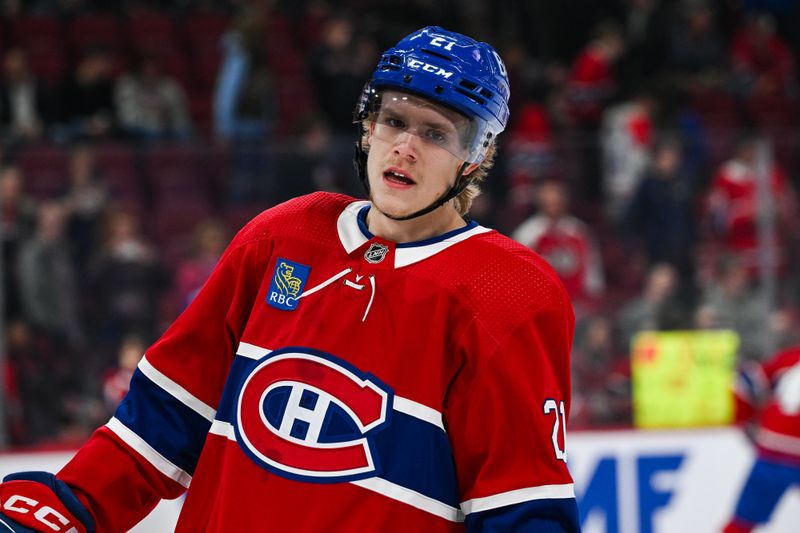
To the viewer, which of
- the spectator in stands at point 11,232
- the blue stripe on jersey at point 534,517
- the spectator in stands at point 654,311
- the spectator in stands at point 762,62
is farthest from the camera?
the spectator in stands at point 762,62

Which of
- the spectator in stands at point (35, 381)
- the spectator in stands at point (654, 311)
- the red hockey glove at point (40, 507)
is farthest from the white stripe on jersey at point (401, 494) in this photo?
the spectator in stands at point (654, 311)

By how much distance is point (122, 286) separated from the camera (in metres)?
5.41

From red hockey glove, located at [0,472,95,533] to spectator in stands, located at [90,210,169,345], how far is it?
363cm

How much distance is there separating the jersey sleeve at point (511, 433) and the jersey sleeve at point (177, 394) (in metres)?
0.36

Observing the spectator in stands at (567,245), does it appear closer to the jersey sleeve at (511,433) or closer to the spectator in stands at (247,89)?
the spectator in stands at (247,89)

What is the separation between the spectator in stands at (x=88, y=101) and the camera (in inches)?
261

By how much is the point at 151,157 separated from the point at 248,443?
3.99 metres

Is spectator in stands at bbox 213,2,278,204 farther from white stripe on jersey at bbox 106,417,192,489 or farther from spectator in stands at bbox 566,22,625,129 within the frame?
white stripe on jersey at bbox 106,417,192,489

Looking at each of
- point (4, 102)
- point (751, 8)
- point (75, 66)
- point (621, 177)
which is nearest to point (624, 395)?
point (621, 177)

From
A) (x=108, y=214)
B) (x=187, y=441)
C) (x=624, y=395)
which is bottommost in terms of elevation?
(x=624, y=395)

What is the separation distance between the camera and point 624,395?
5734mm

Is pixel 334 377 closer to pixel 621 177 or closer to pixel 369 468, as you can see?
pixel 369 468

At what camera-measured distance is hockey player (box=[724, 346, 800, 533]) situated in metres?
4.38

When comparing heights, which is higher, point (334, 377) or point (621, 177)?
point (334, 377)
